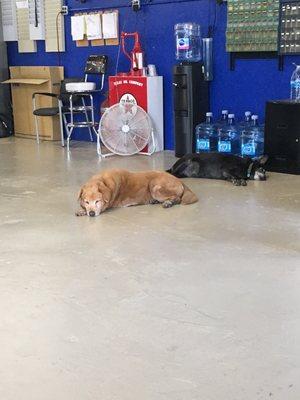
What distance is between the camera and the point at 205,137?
6.20 m

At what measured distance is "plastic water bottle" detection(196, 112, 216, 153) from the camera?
20.2 ft

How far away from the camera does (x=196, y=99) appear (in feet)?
20.5

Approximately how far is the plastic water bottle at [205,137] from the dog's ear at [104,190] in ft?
7.77

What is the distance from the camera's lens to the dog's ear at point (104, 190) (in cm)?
401

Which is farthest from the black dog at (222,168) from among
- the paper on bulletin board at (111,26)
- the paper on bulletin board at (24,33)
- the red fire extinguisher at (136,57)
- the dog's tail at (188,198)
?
the paper on bulletin board at (24,33)

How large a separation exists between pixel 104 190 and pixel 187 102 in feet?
8.30

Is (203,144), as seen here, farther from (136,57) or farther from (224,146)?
(136,57)

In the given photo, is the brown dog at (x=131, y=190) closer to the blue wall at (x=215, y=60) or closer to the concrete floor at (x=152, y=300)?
the concrete floor at (x=152, y=300)

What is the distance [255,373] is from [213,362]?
0.17 metres

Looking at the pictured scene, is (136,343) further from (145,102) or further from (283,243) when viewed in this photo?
(145,102)

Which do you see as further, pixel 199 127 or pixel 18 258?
pixel 199 127

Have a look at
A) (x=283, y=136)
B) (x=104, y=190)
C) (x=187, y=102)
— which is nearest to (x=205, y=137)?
(x=187, y=102)

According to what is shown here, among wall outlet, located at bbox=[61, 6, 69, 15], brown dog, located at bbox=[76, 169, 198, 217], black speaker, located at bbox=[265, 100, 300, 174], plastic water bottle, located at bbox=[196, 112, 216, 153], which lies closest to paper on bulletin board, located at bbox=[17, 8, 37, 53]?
wall outlet, located at bbox=[61, 6, 69, 15]

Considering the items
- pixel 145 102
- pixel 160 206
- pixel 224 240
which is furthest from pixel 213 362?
pixel 145 102
